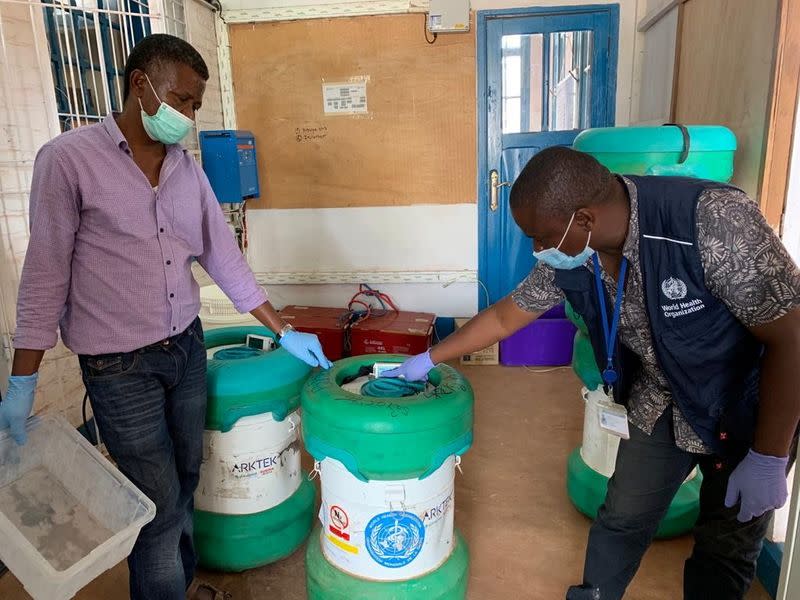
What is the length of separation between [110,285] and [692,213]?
118cm

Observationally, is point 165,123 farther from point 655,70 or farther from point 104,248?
point 655,70

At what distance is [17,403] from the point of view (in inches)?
47.3

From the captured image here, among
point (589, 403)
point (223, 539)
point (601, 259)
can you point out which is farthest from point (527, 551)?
point (601, 259)

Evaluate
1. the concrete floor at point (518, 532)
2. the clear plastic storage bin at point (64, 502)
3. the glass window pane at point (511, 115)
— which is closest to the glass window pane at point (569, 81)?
the glass window pane at point (511, 115)

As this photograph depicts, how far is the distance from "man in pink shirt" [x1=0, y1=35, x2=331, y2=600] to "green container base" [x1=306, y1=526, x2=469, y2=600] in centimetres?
34

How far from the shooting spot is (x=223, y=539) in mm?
1760

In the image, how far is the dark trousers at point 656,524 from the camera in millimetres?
1264

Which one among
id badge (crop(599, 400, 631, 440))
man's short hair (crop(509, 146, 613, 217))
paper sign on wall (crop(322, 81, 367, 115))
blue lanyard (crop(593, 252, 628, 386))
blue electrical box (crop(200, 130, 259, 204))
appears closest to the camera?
man's short hair (crop(509, 146, 613, 217))

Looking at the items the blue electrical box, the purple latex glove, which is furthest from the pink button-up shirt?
the blue electrical box

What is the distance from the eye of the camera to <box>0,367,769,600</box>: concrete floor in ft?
5.78

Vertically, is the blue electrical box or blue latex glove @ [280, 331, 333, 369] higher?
the blue electrical box

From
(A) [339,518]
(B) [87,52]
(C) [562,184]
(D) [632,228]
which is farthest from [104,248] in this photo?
(B) [87,52]

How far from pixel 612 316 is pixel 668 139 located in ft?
2.64

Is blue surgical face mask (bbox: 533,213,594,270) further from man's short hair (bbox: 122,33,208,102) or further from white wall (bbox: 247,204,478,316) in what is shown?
white wall (bbox: 247,204,478,316)
